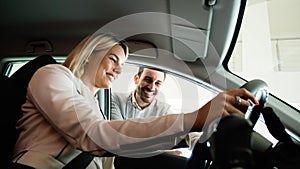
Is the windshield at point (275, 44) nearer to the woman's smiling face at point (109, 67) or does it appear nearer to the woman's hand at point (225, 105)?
the woman's smiling face at point (109, 67)

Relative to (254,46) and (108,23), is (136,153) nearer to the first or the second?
(254,46)

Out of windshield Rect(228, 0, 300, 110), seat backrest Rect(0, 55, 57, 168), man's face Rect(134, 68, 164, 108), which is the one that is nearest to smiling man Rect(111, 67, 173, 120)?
man's face Rect(134, 68, 164, 108)

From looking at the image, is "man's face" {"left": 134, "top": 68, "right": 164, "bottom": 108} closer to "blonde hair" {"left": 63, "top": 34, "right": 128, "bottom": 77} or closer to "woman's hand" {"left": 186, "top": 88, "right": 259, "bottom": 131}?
"blonde hair" {"left": 63, "top": 34, "right": 128, "bottom": 77}

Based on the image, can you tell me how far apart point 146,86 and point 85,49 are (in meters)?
0.99

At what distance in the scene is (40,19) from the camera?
1.97 metres

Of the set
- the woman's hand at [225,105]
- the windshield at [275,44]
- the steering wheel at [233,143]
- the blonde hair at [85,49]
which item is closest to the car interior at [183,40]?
the windshield at [275,44]

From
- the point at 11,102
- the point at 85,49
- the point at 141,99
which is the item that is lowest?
the point at 141,99

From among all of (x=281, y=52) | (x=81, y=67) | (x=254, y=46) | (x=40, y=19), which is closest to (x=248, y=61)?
(x=254, y=46)

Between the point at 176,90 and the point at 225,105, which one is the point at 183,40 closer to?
the point at 176,90

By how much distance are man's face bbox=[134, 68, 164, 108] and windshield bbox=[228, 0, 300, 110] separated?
69 centimetres

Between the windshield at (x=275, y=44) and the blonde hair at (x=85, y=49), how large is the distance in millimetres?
670

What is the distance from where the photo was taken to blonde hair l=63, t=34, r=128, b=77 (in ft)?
4.27

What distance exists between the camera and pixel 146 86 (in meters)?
2.32

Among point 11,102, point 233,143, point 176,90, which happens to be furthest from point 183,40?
point 233,143
